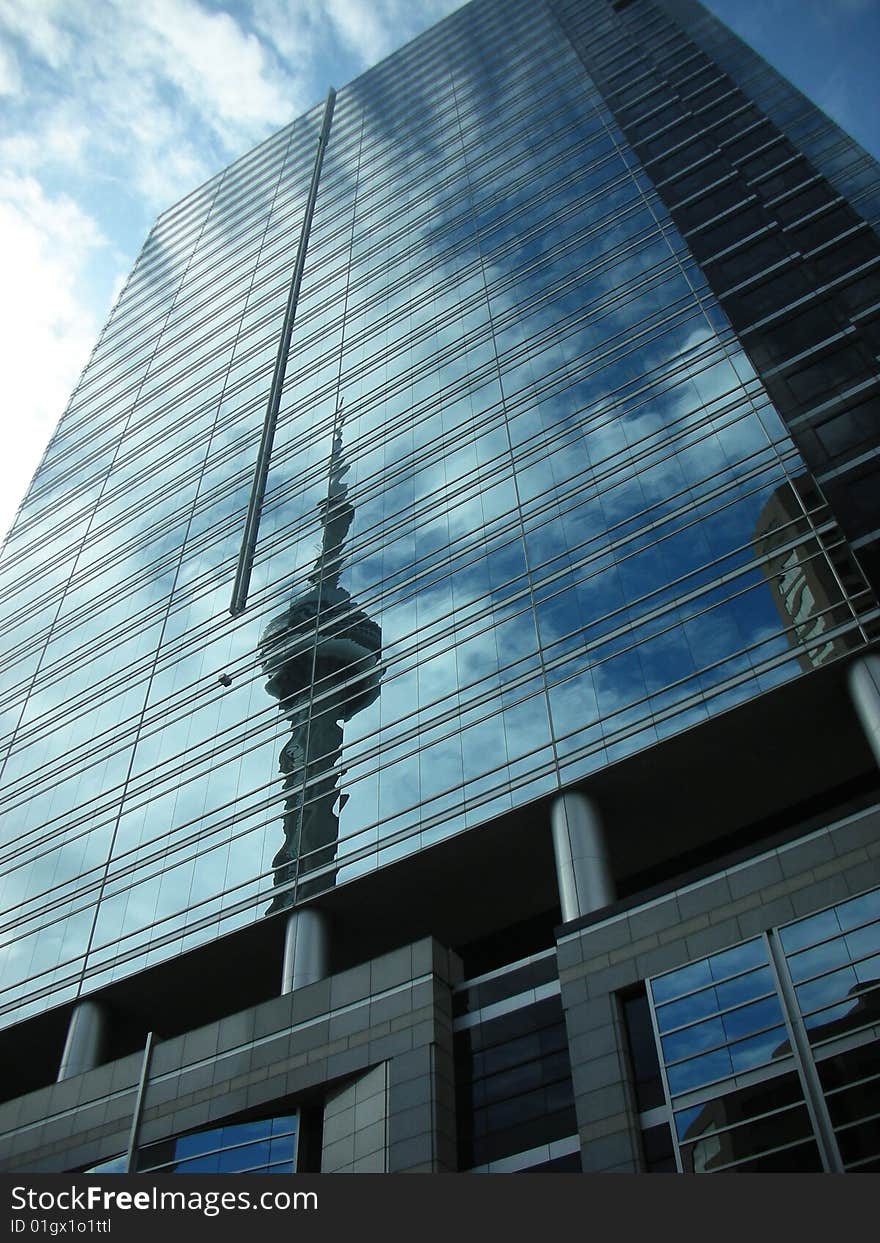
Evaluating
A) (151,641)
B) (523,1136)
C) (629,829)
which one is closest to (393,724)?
(629,829)

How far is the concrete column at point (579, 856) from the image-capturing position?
112ft

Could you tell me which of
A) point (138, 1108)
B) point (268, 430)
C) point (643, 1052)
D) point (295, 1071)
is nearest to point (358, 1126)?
point (295, 1071)

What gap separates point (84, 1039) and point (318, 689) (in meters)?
16.5

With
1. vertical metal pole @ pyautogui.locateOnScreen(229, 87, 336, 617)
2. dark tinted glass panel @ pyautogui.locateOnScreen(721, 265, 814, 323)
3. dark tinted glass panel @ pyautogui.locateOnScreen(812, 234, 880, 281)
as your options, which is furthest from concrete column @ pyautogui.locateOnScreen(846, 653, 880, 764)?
vertical metal pole @ pyautogui.locateOnScreen(229, 87, 336, 617)

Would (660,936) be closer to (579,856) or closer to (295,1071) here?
(579,856)

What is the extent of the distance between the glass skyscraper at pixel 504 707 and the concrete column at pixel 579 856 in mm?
163

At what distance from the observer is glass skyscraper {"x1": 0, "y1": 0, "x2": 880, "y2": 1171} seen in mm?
29688

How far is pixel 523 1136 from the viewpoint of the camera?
98.6 ft

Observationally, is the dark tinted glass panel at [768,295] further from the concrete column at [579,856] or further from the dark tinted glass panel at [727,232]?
the concrete column at [579,856]

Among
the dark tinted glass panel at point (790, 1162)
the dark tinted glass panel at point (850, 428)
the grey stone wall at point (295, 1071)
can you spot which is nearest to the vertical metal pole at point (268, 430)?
the grey stone wall at point (295, 1071)

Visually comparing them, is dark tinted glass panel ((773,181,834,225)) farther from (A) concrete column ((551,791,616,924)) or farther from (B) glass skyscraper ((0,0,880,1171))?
(A) concrete column ((551,791,616,924))

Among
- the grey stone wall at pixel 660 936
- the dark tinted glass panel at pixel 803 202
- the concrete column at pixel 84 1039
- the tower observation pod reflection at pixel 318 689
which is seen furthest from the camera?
the dark tinted glass panel at pixel 803 202

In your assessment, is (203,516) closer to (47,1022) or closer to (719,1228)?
(47,1022)

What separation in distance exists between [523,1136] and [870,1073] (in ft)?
32.2
